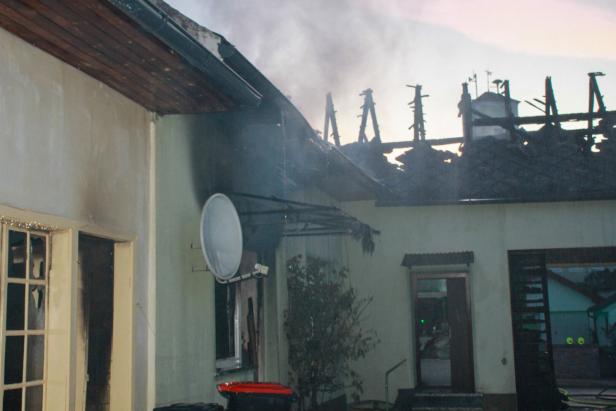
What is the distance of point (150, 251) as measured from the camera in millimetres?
7039

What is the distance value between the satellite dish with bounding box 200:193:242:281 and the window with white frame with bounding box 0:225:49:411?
6.42ft

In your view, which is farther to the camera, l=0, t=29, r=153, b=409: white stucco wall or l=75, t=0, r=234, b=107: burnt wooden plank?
l=0, t=29, r=153, b=409: white stucco wall

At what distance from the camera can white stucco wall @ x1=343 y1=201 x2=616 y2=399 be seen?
15.5m

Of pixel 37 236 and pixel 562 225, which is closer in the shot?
pixel 37 236

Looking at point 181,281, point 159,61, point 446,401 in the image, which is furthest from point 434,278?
point 159,61

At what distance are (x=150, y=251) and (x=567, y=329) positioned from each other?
2596cm

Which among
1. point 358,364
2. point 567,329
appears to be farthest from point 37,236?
point 567,329

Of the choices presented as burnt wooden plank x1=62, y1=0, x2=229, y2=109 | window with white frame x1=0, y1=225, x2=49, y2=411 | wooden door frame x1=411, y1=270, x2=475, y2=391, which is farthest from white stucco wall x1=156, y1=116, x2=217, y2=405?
wooden door frame x1=411, y1=270, x2=475, y2=391

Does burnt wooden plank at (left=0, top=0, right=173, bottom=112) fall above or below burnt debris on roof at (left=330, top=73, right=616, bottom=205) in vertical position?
below

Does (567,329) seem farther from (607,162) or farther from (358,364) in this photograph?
(358,364)

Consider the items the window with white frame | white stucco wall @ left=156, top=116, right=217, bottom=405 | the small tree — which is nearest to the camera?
the window with white frame

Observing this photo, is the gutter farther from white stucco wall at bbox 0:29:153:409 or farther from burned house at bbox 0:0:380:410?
white stucco wall at bbox 0:29:153:409

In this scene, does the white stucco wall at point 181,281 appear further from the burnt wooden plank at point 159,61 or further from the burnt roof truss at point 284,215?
the burnt roof truss at point 284,215

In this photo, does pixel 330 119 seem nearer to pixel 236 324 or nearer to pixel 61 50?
pixel 236 324
